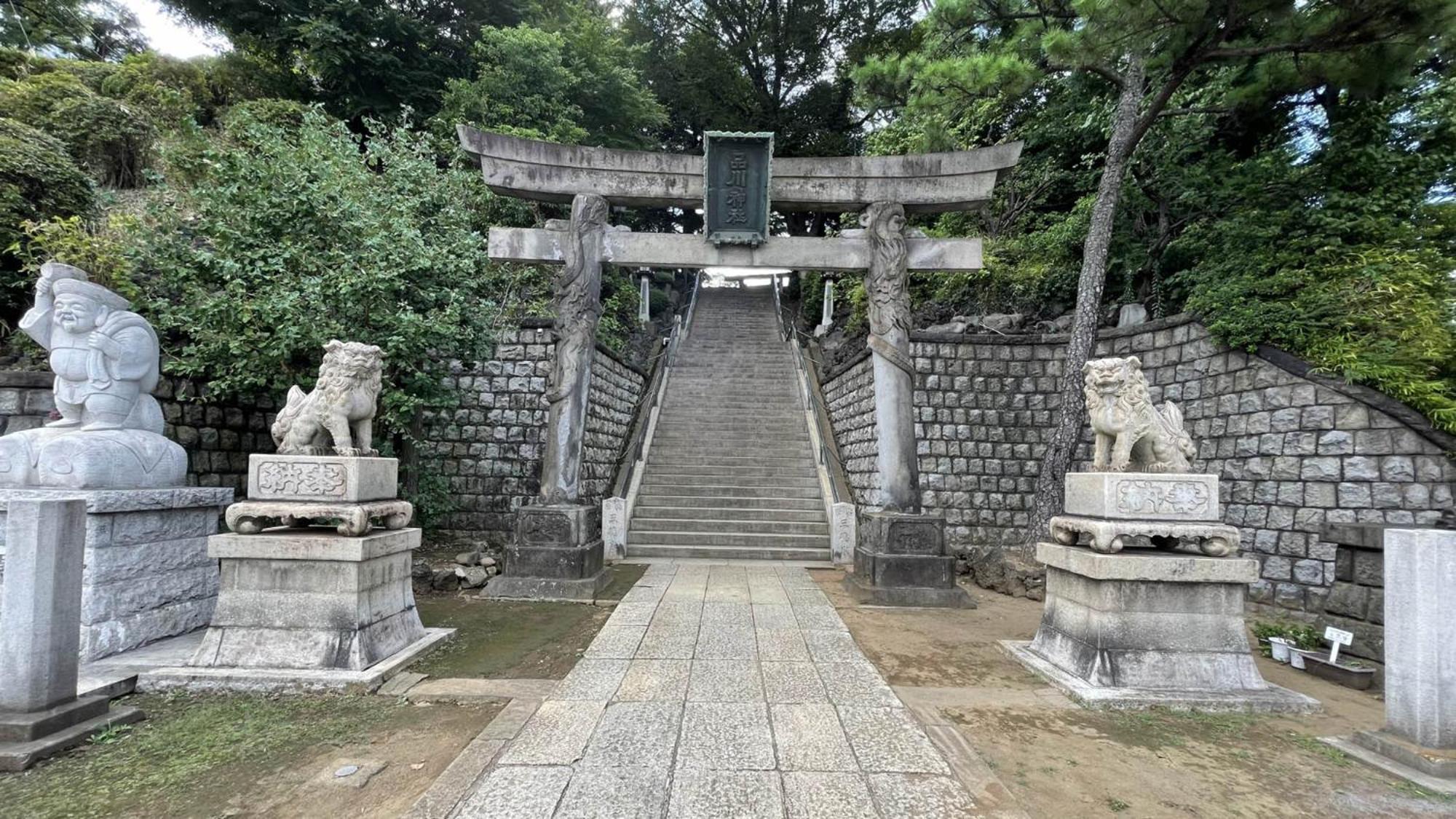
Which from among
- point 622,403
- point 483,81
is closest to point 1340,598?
point 622,403

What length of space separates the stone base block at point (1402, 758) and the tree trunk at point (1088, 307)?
470cm

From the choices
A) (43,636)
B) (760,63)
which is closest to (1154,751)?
(43,636)

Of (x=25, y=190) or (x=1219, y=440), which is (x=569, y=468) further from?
(x=1219, y=440)

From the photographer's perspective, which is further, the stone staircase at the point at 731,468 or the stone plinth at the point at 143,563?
the stone staircase at the point at 731,468

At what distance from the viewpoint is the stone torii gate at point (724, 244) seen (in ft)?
22.5

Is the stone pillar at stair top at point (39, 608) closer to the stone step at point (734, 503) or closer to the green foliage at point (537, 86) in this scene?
the stone step at point (734, 503)

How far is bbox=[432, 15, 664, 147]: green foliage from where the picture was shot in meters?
11.9

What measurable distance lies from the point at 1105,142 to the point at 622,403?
37.2 feet

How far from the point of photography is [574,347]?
693 cm

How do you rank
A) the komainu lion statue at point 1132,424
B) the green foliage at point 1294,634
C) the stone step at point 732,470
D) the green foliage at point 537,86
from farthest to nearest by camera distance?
1. the green foliage at point 537,86
2. the stone step at point 732,470
3. the green foliage at point 1294,634
4. the komainu lion statue at point 1132,424

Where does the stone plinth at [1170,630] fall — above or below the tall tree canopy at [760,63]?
below

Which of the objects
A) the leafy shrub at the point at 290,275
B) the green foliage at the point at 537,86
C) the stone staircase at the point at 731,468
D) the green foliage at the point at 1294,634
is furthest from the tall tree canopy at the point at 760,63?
the green foliage at the point at 1294,634

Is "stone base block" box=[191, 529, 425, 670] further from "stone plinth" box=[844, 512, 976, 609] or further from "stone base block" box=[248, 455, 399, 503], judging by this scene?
"stone plinth" box=[844, 512, 976, 609]

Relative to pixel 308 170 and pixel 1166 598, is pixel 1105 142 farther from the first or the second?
pixel 308 170
